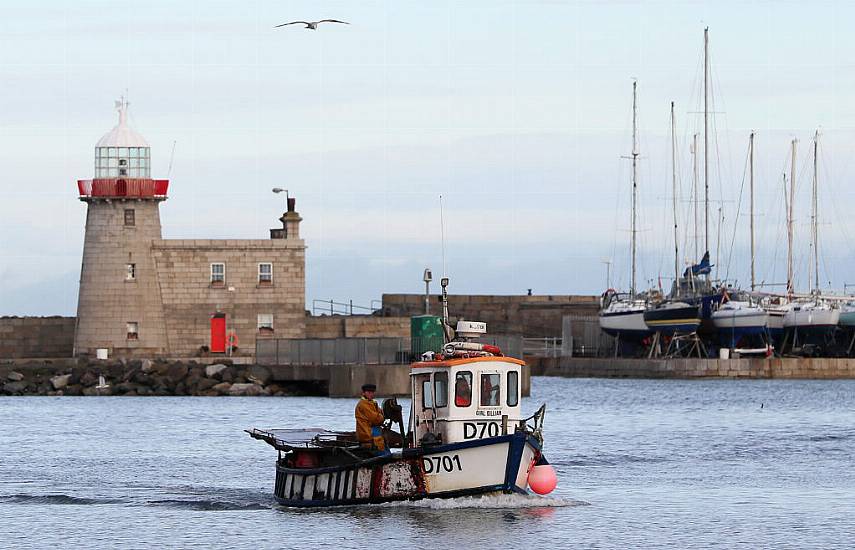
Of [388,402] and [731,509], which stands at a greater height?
[388,402]

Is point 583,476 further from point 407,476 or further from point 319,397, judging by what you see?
point 319,397

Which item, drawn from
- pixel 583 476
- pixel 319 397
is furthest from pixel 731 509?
pixel 319 397

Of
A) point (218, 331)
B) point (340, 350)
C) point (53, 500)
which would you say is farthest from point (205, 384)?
point (53, 500)

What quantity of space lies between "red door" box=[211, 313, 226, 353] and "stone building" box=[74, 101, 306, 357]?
4cm

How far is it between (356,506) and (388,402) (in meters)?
1.91

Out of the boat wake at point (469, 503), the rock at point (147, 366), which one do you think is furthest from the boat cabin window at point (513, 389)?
the rock at point (147, 366)

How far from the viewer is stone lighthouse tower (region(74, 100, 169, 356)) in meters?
70.4

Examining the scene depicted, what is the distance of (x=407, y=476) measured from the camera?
95.1 feet

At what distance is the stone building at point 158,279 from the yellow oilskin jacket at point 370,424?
4199 centimetres

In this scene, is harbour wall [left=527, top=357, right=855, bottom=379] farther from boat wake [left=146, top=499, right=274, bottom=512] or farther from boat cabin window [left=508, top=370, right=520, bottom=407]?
boat cabin window [left=508, top=370, right=520, bottom=407]

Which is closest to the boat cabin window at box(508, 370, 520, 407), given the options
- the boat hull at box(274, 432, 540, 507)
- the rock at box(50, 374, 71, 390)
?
the boat hull at box(274, 432, 540, 507)

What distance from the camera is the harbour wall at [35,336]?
7494cm

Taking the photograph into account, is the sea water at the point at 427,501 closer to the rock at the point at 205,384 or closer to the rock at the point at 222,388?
the rock at the point at 222,388

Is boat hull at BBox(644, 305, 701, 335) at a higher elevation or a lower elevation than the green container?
higher
